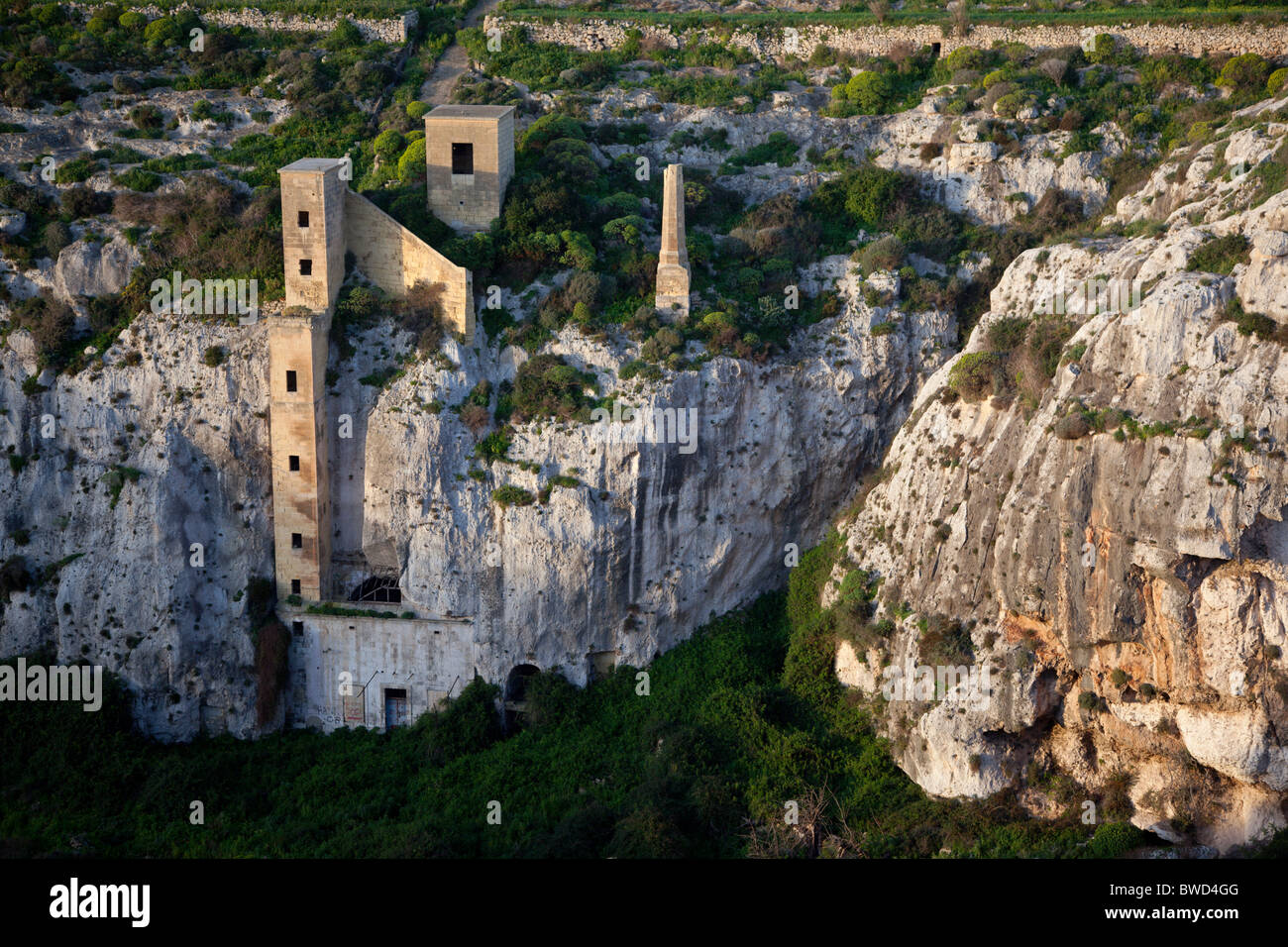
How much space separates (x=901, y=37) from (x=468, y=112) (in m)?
20.7

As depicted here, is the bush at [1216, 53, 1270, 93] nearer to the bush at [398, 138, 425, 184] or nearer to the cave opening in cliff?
the bush at [398, 138, 425, 184]

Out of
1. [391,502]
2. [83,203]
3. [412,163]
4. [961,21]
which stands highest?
[961,21]

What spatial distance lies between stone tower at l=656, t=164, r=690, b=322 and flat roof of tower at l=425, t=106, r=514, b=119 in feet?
21.1

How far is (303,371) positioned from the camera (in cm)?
4553

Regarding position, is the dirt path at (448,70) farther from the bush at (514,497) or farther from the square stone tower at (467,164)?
the bush at (514,497)

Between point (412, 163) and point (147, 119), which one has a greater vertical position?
point (147, 119)

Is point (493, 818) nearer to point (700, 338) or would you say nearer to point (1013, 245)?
point (700, 338)

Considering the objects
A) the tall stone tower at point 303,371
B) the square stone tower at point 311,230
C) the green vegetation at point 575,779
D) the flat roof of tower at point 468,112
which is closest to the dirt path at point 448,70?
the flat roof of tower at point 468,112

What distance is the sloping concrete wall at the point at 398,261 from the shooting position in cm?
4647

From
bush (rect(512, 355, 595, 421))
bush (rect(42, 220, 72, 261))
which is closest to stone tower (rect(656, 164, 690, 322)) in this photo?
bush (rect(512, 355, 595, 421))

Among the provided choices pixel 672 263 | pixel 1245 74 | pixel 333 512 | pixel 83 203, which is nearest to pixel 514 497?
pixel 333 512

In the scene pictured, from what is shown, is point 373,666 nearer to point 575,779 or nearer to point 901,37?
point 575,779

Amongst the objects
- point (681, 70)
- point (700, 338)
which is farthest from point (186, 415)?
point (681, 70)

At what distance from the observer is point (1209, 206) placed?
43.6 meters
